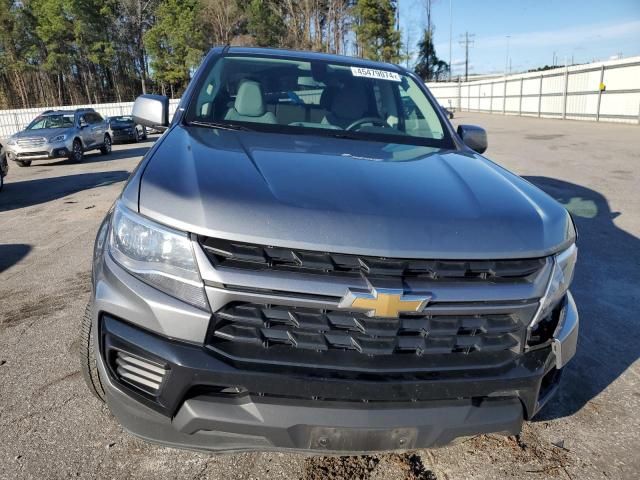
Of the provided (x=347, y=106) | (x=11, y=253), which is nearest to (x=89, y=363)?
(x=347, y=106)

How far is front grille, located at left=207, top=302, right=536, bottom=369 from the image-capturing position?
1684 mm

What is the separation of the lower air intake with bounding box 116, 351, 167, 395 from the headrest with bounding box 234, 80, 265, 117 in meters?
1.74

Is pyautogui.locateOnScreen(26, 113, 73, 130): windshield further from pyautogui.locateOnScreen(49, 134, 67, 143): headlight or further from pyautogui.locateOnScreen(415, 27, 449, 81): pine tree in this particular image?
pyautogui.locateOnScreen(415, 27, 449, 81): pine tree

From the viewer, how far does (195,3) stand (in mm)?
46031

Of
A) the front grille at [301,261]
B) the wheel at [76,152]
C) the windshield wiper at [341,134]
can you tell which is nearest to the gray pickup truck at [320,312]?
the front grille at [301,261]

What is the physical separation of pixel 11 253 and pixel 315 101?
427 cm

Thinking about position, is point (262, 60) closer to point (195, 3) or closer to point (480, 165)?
point (480, 165)

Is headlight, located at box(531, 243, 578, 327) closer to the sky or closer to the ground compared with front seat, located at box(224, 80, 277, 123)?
closer to the ground

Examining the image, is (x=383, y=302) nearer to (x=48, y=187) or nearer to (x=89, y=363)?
(x=89, y=363)

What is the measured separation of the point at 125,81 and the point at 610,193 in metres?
54.9

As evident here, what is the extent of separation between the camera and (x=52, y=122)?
621 inches

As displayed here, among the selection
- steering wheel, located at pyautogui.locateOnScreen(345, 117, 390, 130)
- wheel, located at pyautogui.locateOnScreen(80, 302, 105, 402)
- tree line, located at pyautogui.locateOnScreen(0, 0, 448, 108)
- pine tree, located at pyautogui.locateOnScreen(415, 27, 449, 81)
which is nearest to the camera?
wheel, located at pyautogui.locateOnScreen(80, 302, 105, 402)

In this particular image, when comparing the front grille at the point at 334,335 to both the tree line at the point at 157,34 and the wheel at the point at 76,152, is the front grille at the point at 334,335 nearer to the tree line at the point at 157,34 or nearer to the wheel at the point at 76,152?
the wheel at the point at 76,152

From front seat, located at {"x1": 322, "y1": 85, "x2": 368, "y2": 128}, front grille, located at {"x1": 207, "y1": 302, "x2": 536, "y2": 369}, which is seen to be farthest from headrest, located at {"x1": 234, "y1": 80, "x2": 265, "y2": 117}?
front grille, located at {"x1": 207, "y1": 302, "x2": 536, "y2": 369}
